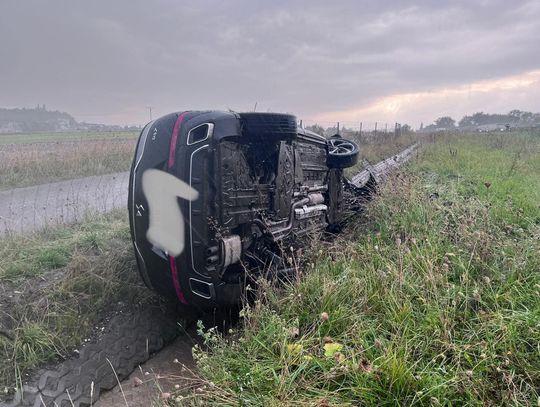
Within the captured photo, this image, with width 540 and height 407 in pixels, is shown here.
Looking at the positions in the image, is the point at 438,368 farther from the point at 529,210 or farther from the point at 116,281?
the point at 529,210

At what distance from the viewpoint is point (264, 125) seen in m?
3.06

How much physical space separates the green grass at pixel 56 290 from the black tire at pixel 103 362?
0.43ft

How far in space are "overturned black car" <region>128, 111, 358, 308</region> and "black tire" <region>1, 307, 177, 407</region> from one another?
2.59 ft

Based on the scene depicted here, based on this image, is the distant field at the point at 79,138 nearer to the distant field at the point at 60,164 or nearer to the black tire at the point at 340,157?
the distant field at the point at 60,164

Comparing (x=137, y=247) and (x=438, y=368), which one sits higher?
(x=137, y=247)

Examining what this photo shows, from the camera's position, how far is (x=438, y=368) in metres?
2.05

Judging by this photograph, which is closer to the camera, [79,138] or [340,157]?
[340,157]

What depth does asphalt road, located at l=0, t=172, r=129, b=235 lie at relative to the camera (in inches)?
219

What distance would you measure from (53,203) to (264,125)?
5537mm

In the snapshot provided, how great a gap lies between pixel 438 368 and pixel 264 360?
0.96 metres

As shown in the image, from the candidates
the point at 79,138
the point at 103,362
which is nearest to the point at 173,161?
the point at 103,362

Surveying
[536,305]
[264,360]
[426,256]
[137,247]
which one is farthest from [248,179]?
[536,305]

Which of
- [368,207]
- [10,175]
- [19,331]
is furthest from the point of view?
[10,175]

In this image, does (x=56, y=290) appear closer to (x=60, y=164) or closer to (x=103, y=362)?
(x=103, y=362)
